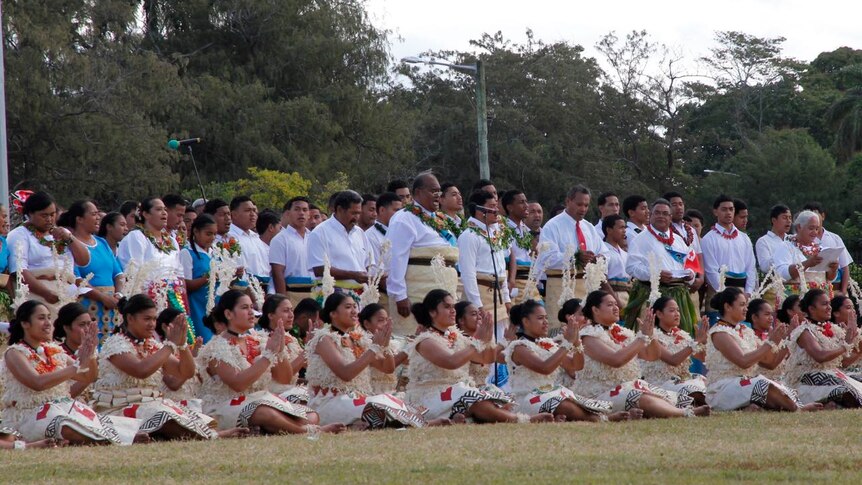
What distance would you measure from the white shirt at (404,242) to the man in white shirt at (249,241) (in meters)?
1.47

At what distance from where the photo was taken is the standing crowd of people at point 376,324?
872 centimetres

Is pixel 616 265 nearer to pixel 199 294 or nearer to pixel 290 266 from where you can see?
pixel 290 266

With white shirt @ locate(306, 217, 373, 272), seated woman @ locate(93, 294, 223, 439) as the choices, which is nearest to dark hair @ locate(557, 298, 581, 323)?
white shirt @ locate(306, 217, 373, 272)

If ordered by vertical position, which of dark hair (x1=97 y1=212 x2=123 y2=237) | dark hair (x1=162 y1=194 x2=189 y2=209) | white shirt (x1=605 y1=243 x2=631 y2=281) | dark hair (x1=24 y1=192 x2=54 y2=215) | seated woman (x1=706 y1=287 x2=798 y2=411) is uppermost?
dark hair (x1=162 y1=194 x2=189 y2=209)

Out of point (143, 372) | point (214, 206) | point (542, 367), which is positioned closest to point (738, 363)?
point (542, 367)

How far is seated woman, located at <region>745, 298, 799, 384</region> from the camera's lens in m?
10.6

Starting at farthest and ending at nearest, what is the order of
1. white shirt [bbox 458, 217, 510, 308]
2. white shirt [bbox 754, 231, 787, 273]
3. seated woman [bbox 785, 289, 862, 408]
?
1. white shirt [bbox 754, 231, 787, 273]
2. white shirt [bbox 458, 217, 510, 308]
3. seated woman [bbox 785, 289, 862, 408]

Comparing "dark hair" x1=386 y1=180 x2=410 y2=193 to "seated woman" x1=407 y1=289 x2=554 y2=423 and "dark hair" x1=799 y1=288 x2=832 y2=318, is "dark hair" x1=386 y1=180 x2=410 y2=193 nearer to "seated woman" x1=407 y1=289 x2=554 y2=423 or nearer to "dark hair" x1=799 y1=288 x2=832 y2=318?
"seated woman" x1=407 y1=289 x2=554 y2=423

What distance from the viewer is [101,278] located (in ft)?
34.2

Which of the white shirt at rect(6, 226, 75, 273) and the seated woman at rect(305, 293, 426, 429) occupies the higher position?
the white shirt at rect(6, 226, 75, 273)

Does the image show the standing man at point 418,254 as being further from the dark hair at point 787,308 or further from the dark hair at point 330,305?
the dark hair at point 787,308

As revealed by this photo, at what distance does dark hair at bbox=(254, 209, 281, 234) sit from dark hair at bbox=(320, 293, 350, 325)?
328cm

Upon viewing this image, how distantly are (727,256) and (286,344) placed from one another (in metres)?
5.56

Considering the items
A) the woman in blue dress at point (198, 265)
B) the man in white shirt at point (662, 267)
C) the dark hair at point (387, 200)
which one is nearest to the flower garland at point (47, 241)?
the woman in blue dress at point (198, 265)
